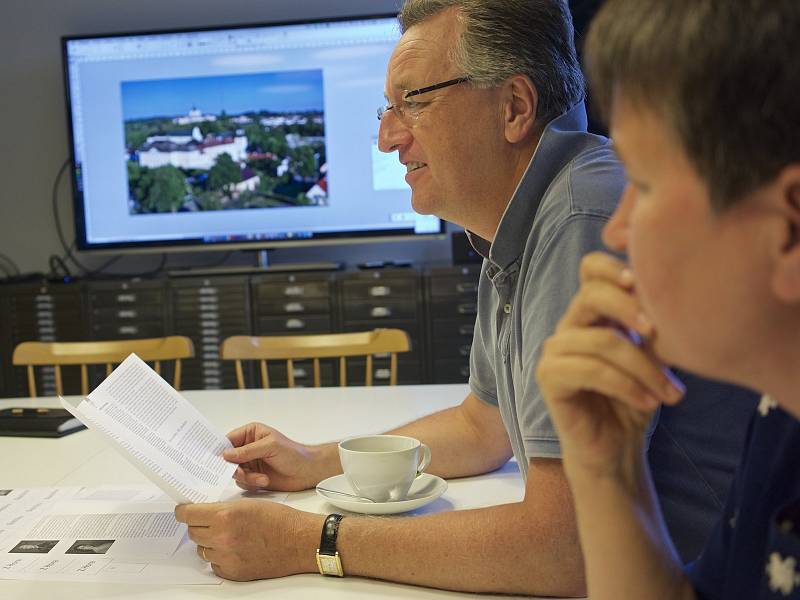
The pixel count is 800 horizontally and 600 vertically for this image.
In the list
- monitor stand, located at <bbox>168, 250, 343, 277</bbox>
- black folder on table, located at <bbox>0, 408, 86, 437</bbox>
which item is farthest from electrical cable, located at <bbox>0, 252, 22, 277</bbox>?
black folder on table, located at <bbox>0, 408, 86, 437</bbox>

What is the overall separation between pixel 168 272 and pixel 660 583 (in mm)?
4440

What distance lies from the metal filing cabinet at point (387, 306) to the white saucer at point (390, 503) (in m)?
3.15

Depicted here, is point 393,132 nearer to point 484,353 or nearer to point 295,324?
point 484,353

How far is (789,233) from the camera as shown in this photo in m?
0.44

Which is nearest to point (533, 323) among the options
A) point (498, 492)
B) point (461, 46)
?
point (498, 492)

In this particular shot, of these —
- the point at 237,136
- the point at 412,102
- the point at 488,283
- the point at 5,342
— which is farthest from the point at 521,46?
the point at 5,342

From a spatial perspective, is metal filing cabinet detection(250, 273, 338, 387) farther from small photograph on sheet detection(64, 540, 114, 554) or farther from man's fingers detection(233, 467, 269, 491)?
small photograph on sheet detection(64, 540, 114, 554)

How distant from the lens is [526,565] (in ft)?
3.13

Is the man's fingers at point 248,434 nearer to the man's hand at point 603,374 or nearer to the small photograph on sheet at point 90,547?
the small photograph on sheet at point 90,547

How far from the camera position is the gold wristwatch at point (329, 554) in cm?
103

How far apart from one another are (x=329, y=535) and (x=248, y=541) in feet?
0.31

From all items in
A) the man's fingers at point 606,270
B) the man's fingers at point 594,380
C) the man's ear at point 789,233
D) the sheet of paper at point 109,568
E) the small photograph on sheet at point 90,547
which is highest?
the man's ear at point 789,233

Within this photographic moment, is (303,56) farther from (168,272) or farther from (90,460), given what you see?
(90,460)

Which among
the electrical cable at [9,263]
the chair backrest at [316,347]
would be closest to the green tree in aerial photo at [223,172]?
the electrical cable at [9,263]
